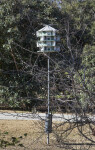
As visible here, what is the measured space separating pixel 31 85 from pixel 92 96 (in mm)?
9556

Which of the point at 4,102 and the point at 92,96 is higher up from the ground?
the point at 92,96

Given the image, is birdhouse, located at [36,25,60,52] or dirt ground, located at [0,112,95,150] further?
birdhouse, located at [36,25,60,52]

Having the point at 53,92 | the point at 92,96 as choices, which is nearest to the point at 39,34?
the point at 53,92

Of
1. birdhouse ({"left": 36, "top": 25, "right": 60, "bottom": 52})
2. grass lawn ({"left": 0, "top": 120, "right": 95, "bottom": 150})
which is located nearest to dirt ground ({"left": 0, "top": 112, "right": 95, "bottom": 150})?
grass lawn ({"left": 0, "top": 120, "right": 95, "bottom": 150})

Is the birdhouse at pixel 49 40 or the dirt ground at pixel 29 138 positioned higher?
the birdhouse at pixel 49 40

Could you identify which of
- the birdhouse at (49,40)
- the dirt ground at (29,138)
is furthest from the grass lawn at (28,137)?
the birdhouse at (49,40)

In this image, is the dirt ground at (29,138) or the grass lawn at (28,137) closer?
the dirt ground at (29,138)

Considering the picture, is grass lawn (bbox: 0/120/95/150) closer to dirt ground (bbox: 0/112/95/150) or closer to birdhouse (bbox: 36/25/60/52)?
dirt ground (bbox: 0/112/95/150)

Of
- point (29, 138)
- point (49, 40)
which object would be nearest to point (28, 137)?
point (29, 138)

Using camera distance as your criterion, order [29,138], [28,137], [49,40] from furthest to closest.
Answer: [28,137], [29,138], [49,40]

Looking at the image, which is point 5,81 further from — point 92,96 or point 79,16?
point 92,96

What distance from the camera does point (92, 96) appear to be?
4.10m

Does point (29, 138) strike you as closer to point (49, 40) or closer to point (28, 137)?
point (28, 137)

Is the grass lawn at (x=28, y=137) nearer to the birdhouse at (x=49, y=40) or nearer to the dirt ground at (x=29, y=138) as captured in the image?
the dirt ground at (x=29, y=138)
